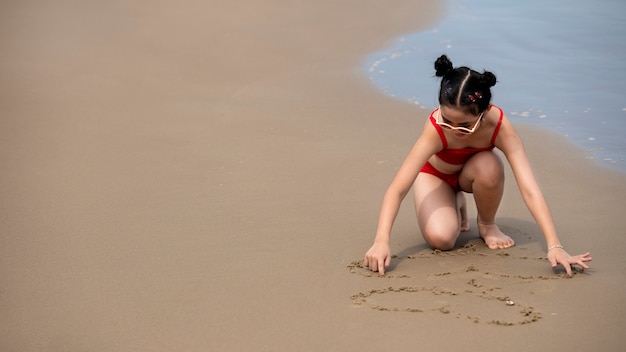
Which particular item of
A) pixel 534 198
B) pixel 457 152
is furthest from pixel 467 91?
pixel 534 198

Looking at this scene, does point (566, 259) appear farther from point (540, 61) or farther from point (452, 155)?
point (540, 61)

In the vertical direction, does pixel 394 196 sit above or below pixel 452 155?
below

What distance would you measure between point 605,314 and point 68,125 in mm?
3783

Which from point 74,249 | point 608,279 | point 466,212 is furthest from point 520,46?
point 74,249

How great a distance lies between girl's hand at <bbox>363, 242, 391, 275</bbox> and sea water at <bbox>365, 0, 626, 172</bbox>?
2.06m

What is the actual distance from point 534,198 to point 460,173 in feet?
1.53

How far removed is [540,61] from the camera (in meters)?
7.69

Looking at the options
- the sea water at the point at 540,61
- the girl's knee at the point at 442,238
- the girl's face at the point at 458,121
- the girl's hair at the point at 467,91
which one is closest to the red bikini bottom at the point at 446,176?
the girl's knee at the point at 442,238

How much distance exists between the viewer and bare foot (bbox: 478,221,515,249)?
4094mm

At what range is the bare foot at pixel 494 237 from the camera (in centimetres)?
409

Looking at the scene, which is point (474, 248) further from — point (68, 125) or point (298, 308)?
point (68, 125)

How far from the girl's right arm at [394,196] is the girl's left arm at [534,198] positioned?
0.30 meters

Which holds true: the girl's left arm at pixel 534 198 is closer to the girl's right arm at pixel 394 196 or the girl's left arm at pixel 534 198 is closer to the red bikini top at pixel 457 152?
the red bikini top at pixel 457 152

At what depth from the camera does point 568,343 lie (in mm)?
3127
